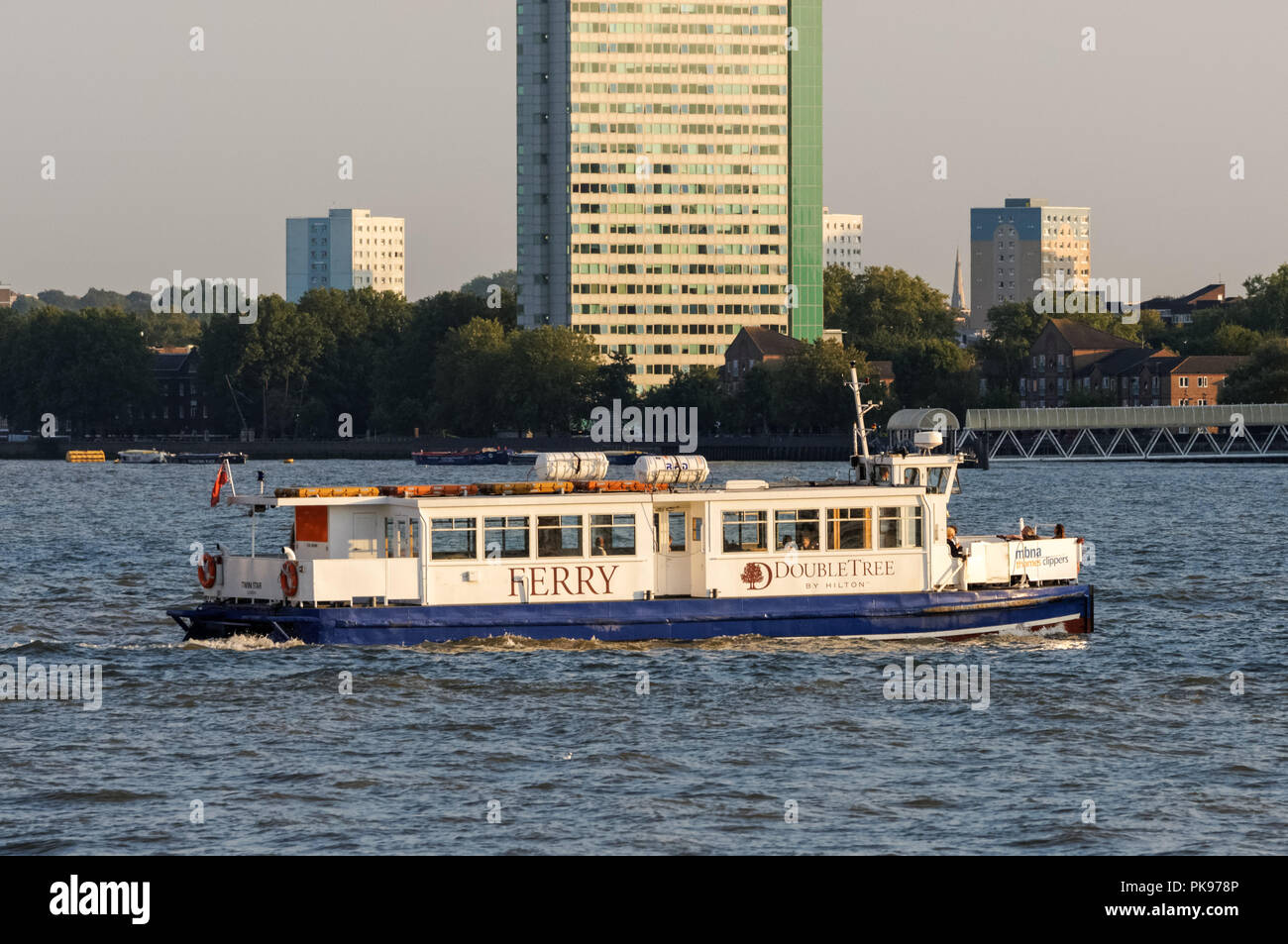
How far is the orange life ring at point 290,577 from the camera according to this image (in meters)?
36.3

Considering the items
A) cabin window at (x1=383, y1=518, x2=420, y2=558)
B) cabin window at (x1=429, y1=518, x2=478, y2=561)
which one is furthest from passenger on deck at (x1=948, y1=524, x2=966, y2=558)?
cabin window at (x1=383, y1=518, x2=420, y2=558)

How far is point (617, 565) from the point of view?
122 ft

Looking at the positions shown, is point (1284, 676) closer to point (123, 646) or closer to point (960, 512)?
point (123, 646)

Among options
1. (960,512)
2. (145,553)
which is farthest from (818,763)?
(960,512)

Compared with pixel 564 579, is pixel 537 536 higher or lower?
higher

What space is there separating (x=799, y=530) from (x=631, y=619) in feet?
13.0

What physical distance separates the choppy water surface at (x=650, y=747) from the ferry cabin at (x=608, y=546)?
1.24 m

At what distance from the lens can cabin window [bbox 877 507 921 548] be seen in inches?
1503

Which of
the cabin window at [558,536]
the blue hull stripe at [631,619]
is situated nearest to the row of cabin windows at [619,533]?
the cabin window at [558,536]

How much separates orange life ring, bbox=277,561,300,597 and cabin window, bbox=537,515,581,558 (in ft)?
15.6

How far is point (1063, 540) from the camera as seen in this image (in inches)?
1585

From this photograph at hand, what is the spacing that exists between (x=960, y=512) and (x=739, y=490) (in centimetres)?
5908

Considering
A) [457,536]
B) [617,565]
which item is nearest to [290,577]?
[457,536]

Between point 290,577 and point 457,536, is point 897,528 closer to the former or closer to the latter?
point 457,536
